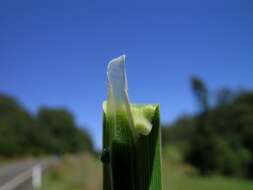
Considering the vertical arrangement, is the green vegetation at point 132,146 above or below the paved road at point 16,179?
above

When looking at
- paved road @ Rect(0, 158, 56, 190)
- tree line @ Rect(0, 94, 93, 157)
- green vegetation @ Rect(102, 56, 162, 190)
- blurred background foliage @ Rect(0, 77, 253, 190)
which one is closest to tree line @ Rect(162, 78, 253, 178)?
blurred background foliage @ Rect(0, 77, 253, 190)

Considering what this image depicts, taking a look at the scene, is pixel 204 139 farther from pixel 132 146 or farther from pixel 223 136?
pixel 132 146

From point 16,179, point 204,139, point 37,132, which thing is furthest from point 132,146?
point 37,132

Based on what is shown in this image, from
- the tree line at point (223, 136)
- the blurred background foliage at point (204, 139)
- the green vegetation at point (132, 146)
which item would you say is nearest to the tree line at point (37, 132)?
the blurred background foliage at point (204, 139)

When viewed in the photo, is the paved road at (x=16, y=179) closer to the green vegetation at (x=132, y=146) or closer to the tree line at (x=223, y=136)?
the green vegetation at (x=132, y=146)

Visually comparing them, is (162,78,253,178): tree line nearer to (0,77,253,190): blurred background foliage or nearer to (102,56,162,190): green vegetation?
(0,77,253,190): blurred background foliage
